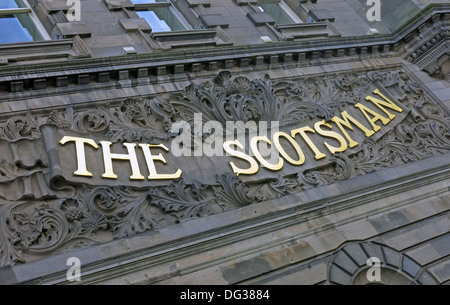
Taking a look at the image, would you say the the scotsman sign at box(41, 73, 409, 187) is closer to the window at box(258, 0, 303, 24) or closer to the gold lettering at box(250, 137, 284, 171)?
the gold lettering at box(250, 137, 284, 171)

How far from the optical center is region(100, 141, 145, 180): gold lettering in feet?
52.3

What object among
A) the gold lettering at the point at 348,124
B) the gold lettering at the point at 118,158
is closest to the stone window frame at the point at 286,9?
the gold lettering at the point at 348,124

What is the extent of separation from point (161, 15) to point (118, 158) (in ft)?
22.0

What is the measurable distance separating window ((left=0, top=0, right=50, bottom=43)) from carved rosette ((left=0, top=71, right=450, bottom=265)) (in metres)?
3.58

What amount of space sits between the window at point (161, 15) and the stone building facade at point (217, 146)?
5 cm

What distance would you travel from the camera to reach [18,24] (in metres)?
19.9

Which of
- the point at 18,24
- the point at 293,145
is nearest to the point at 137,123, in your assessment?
the point at 293,145

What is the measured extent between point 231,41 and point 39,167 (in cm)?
686

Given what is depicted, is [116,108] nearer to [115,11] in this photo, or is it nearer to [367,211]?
[115,11]

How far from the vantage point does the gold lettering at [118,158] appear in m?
15.9

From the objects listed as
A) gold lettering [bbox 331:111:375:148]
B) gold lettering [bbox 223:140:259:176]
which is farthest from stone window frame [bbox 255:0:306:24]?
gold lettering [bbox 223:140:259:176]

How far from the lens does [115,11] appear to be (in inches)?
811

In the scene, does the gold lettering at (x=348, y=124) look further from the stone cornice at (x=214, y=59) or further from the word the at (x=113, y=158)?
the word the at (x=113, y=158)
